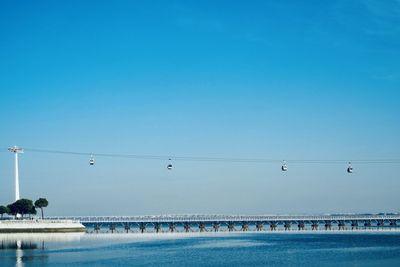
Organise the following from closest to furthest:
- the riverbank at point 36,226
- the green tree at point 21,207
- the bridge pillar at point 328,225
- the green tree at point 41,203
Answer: the riverbank at point 36,226 → the green tree at point 21,207 → the green tree at point 41,203 → the bridge pillar at point 328,225

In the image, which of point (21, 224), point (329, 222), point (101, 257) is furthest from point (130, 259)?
point (329, 222)

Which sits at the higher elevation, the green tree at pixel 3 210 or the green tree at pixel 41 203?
the green tree at pixel 41 203

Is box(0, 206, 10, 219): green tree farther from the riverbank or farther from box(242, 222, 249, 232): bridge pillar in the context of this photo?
box(242, 222, 249, 232): bridge pillar

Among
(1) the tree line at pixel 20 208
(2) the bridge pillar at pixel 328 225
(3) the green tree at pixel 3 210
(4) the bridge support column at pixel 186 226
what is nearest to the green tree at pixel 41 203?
(1) the tree line at pixel 20 208

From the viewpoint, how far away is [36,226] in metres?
103

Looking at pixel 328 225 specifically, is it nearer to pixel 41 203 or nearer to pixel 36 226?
pixel 41 203

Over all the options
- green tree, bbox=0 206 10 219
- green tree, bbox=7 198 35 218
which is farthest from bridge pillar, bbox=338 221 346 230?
green tree, bbox=0 206 10 219

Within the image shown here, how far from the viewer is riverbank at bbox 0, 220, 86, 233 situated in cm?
9981

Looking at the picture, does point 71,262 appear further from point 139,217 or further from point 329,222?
point 329,222

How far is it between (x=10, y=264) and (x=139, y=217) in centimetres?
7859

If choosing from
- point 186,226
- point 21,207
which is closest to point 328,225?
point 186,226

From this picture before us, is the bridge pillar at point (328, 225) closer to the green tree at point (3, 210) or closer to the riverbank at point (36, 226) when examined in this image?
the riverbank at point (36, 226)

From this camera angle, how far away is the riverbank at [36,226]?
99812 millimetres

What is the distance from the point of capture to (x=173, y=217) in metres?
132
